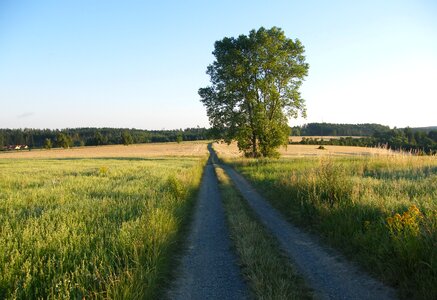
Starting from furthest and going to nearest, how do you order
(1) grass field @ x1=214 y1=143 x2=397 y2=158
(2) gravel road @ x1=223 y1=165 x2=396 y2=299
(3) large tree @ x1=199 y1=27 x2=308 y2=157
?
(3) large tree @ x1=199 y1=27 x2=308 y2=157
(1) grass field @ x1=214 y1=143 x2=397 y2=158
(2) gravel road @ x1=223 y1=165 x2=396 y2=299

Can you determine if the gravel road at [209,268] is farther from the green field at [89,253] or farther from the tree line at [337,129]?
the tree line at [337,129]

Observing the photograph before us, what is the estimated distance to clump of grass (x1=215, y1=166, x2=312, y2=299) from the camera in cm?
477

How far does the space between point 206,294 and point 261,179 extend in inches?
554

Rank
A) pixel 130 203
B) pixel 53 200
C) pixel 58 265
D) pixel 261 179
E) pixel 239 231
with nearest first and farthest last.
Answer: pixel 58 265 < pixel 239 231 < pixel 130 203 < pixel 53 200 < pixel 261 179

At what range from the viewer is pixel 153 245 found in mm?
6520

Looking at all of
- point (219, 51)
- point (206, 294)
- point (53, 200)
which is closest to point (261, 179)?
point (53, 200)

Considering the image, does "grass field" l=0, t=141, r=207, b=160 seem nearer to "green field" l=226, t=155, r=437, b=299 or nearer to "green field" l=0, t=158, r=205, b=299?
"green field" l=226, t=155, r=437, b=299

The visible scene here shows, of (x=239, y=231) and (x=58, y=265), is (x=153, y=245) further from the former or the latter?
(x=239, y=231)

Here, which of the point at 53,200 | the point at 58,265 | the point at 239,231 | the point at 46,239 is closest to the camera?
the point at 58,265

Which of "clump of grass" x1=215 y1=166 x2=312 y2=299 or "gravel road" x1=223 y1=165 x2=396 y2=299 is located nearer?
"clump of grass" x1=215 y1=166 x2=312 y2=299

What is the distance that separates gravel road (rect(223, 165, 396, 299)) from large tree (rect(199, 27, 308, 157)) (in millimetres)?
24262

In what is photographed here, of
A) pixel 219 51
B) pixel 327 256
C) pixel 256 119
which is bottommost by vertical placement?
pixel 327 256

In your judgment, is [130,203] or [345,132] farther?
[345,132]

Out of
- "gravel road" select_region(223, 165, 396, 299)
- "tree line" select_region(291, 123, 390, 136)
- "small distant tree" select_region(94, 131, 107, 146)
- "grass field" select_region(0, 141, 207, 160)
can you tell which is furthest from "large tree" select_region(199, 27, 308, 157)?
"small distant tree" select_region(94, 131, 107, 146)
